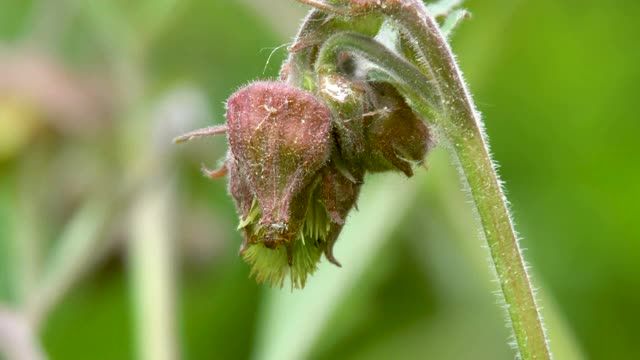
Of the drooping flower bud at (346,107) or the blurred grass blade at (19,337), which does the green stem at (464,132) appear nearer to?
Result: the drooping flower bud at (346,107)

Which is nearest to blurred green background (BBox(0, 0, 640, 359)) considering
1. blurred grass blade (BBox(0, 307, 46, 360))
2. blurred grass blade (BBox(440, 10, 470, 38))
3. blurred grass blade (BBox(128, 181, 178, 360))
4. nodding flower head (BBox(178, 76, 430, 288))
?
blurred grass blade (BBox(128, 181, 178, 360))

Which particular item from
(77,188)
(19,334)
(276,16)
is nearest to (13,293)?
(19,334)

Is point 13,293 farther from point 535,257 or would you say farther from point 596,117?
point 596,117

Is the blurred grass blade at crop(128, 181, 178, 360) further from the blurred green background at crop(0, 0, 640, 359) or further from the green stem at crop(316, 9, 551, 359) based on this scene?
the green stem at crop(316, 9, 551, 359)

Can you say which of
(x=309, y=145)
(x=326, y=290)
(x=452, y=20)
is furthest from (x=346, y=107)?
(x=326, y=290)

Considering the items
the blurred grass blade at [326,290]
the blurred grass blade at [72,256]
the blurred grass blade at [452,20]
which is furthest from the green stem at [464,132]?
the blurred grass blade at [72,256]
